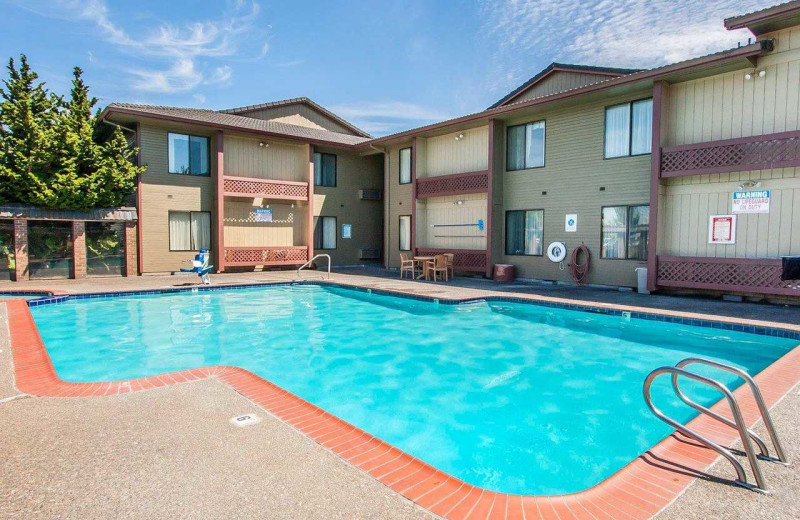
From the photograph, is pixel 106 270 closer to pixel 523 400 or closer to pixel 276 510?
pixel 523 400

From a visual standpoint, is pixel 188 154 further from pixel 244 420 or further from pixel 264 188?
pixel 244 420

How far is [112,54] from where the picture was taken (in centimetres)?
1941

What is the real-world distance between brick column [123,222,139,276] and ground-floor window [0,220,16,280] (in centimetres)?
278

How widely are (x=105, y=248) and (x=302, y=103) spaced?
11.8 m

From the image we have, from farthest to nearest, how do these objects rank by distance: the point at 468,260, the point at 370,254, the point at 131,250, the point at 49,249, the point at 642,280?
the point at 370,254 → the point at 468,260 → the point at 131,250 → the point at 49,249 → the point at 642,280

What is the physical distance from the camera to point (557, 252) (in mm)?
13312

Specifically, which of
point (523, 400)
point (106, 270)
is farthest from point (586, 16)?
point (106, 270)

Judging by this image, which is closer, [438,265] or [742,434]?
[742,434]

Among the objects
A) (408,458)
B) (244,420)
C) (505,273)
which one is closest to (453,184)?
(505,273)

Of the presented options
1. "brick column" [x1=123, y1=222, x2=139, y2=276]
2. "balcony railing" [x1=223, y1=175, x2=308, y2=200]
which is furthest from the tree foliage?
"balcony railing" [x1=223, y1=175, x2=308, y2=200]

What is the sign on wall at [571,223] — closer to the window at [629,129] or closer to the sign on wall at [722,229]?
the window at [629,129]

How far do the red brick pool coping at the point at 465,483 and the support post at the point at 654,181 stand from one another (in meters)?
7.08

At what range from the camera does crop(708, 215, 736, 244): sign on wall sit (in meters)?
10.3

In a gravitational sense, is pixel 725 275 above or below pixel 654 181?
below
